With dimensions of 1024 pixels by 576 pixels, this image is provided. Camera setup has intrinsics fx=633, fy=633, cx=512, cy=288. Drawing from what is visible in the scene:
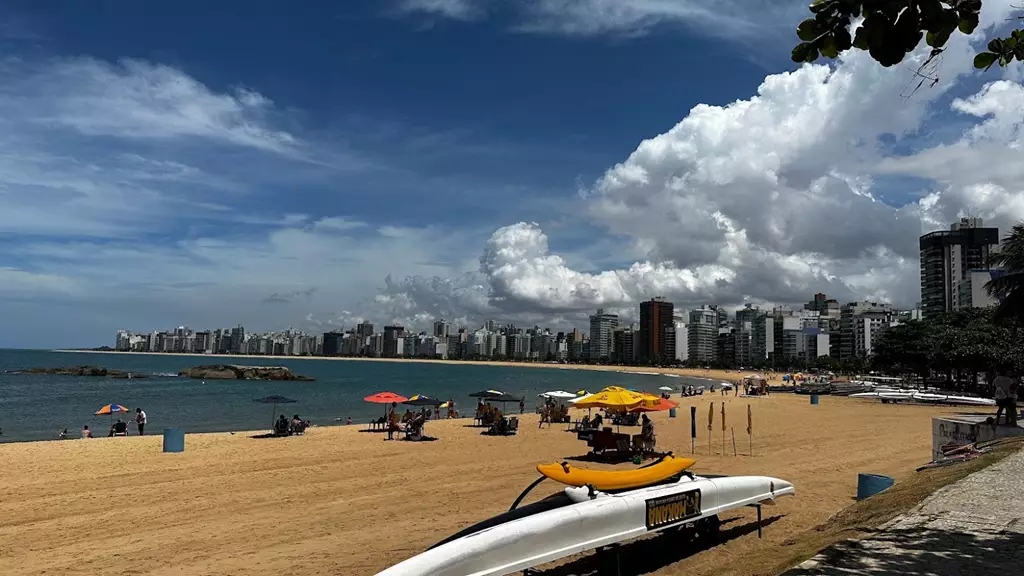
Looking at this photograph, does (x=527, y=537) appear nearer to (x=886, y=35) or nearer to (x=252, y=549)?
(x=252, y=549)

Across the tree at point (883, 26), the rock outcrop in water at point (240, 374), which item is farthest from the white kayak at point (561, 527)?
the rock outcrop in water at point (240, 374)

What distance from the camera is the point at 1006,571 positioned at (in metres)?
4.53

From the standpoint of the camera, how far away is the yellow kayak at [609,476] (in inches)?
311

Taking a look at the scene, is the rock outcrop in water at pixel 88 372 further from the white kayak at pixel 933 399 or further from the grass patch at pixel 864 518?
the grass patch at pixel 864 518

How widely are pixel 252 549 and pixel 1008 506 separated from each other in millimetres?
9424

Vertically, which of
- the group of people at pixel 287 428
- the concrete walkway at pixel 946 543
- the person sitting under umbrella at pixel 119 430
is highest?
the concrete walkway at pixel 946 543

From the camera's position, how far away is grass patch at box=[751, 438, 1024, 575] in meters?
5.84

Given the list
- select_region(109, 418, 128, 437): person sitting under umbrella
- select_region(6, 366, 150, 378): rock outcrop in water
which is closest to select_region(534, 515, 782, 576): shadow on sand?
select_region(109, 418, 128, 437): person sitting under umbrella

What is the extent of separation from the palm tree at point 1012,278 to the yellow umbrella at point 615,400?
1336 centimetres

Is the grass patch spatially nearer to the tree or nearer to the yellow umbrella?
the tree

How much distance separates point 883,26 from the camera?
9.05 ft

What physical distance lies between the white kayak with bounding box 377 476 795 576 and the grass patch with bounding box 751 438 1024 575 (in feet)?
3.94

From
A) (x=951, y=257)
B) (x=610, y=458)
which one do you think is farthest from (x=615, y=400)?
(x=951, y=257)

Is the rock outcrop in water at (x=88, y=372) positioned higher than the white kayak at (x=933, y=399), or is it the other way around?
the white kayak at (x=933, y=399)
